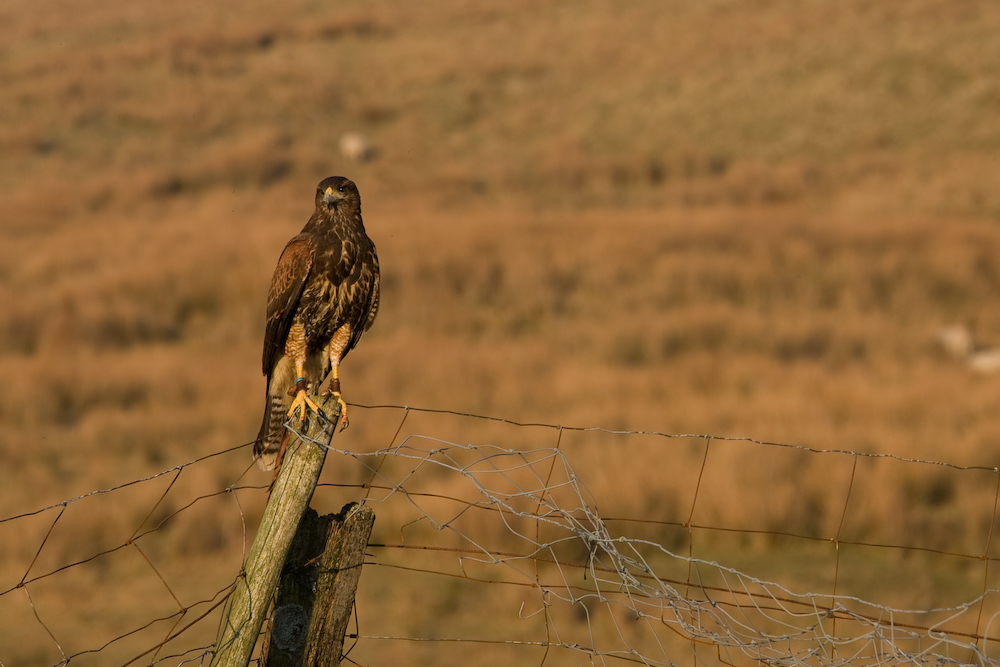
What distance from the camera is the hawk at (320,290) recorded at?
4105 mm

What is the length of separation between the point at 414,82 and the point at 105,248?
19.2m

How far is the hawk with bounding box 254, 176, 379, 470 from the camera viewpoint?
13.5 ft

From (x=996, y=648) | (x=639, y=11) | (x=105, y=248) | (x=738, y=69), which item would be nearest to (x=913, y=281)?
(x=996, y=648)

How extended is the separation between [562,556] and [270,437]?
12.0ft

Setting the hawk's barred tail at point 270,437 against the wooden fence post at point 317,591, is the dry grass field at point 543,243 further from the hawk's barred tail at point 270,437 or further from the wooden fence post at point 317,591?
the wooden fence post at point 317,591

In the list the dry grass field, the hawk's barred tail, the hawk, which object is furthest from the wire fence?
the hawk's barred tail

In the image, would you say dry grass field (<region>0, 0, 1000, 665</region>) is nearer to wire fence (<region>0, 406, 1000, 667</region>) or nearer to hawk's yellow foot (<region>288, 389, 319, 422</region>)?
wire fence (<region>0, 406, 1000, 667</region>)

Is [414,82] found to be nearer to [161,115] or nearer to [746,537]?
[161,115]

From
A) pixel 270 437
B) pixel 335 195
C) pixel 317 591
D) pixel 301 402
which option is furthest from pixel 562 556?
pixel 317 591

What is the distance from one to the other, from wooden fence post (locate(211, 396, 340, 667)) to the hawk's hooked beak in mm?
1776

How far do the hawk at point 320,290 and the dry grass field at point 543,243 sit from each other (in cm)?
258

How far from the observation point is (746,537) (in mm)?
7367

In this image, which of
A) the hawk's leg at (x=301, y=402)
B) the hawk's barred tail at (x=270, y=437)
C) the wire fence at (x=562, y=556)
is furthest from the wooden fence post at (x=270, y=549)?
the wire fence at (x=562, y=556)

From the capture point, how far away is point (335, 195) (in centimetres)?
422
